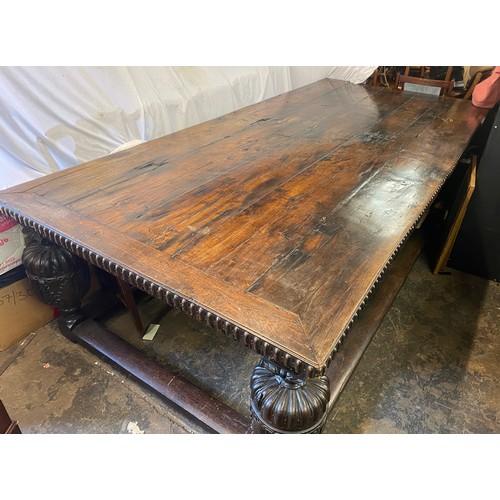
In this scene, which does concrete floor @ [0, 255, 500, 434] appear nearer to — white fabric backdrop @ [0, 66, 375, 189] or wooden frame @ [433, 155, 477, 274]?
wooden frame @ [433, 155, 477, 274]

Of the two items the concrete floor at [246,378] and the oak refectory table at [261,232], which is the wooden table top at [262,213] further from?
the concrete floor at [246,378]

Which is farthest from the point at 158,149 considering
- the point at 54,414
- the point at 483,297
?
the point at 483,297

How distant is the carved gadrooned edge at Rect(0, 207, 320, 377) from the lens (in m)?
0.70

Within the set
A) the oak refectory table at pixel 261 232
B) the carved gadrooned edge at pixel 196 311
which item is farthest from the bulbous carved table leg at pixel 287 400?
the carved gadrooned edge at pixel 196 311

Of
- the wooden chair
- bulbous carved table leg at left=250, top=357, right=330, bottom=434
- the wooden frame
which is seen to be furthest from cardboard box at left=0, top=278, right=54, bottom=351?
the wooden chair

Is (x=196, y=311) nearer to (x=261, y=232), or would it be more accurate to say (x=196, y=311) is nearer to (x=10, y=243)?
(x=261, y=232)

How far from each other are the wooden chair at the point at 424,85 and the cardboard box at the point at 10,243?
2.18 m

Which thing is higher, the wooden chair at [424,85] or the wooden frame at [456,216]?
the wooden chair at [424,85]

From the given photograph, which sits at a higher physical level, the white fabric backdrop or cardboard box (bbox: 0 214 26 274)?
the white fabric backdrop

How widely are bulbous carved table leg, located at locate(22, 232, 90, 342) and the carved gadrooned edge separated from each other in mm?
259

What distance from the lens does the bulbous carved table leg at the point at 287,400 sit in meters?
0.83

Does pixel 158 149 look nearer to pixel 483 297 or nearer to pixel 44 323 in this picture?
pixel 44 323

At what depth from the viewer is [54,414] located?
1.31 metres

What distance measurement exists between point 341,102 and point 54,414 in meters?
1.97
